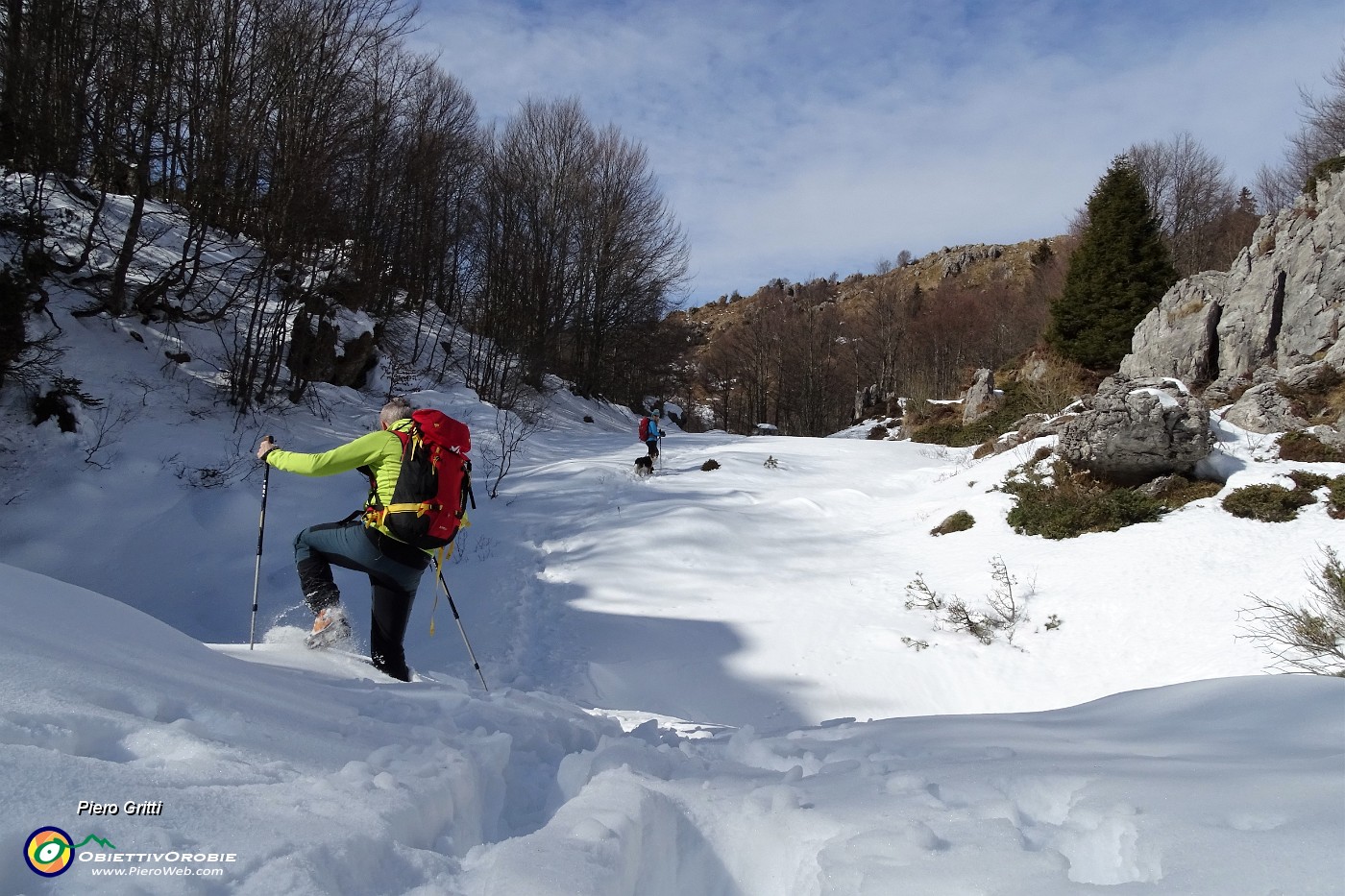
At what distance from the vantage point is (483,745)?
2.77 m

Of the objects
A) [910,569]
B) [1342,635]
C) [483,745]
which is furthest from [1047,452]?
[483,745]

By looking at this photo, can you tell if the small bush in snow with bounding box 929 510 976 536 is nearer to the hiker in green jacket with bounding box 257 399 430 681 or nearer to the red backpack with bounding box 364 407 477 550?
the red backpack with bounding box 364 407 477 550

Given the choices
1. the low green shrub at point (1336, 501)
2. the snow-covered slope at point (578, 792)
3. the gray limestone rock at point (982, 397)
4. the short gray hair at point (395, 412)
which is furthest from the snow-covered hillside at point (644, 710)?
the gray limestone rock at point (982, 397)

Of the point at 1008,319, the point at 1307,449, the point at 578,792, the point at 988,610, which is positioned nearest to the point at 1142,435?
the point at 1307,449

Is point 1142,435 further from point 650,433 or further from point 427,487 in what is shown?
point 427,487

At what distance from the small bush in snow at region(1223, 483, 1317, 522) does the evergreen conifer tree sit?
14.2 meters

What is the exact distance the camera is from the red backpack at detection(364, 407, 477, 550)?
13.1 feet

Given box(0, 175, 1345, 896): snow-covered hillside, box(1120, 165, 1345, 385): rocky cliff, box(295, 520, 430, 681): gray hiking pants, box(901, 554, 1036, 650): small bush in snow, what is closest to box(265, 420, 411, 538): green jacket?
box(295, 520, 430, 681): gray hiking pants

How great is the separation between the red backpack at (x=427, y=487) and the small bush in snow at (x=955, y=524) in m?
8.31

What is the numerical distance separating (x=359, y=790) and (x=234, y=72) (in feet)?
47.9

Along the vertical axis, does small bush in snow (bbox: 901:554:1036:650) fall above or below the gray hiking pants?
below

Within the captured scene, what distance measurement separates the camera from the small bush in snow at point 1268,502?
316 inches

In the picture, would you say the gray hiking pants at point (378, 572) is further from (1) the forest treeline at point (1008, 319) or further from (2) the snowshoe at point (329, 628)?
(1) the forest treeline at point (1008, 319)

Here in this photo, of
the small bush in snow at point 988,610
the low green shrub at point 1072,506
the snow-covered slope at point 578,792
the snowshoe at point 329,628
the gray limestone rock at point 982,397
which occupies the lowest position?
the small bush in snow at point 988,610
